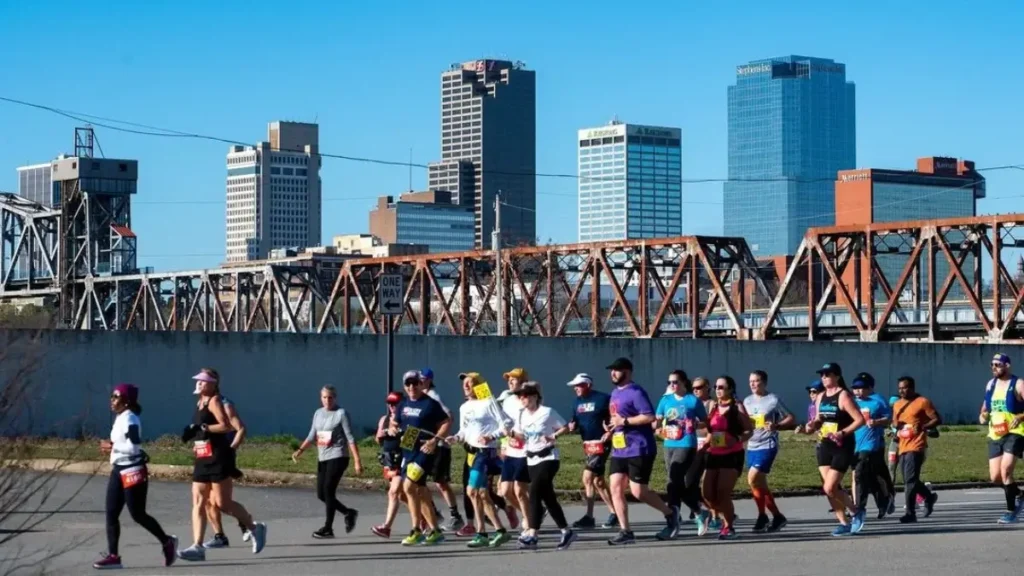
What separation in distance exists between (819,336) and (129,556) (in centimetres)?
6474

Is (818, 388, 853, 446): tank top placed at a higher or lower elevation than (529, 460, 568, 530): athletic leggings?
higher

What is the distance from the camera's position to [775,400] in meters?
18.2

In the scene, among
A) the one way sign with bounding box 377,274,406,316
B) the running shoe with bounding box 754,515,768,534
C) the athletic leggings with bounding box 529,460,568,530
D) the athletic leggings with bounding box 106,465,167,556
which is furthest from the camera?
the one way sign with bounding box 377,274,406,316

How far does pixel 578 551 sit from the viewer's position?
54.2 ft

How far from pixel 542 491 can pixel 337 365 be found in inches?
813

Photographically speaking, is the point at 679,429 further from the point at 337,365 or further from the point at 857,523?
the point at 337,365

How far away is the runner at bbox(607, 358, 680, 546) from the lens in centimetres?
1675

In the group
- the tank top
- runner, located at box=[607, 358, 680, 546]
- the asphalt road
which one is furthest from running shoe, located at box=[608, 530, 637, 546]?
the tank top

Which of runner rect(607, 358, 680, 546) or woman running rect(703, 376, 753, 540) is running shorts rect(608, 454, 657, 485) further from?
woman running rect(703, 376, 753, 540)

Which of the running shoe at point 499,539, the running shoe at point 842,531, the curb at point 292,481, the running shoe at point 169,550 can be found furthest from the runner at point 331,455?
the running shoe at point 842,531

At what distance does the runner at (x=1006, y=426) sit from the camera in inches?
755

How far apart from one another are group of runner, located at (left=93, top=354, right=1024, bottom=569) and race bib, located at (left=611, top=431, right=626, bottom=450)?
14 mm

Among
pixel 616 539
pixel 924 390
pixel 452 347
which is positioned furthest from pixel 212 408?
pixel 924 390

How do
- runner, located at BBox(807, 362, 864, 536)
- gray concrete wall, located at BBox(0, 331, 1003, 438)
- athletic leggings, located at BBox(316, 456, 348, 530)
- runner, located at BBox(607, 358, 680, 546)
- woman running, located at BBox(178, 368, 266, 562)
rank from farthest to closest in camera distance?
gray concrete wall, located at BBox(0, 331, 1003, 438)
runner, located at BBox(807, 362, 864, 536)
athletic leggings, located at BBox(316, 456, 348, 530)
runner, located at BBox(607, 358, 680, 546)
woman running, located at BBox(178, 368, 266, 562)
